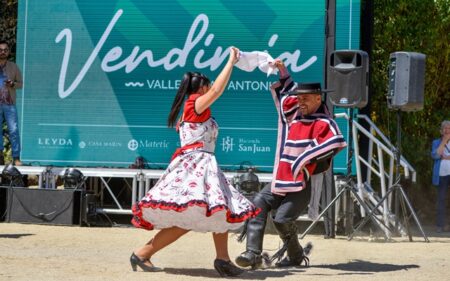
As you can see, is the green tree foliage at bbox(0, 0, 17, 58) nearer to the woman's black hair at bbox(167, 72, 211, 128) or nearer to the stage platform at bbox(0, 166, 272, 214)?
the stage platform at bbox(0, 166, 272, 214)

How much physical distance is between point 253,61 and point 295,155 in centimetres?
85

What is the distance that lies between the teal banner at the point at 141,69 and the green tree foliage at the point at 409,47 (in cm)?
318

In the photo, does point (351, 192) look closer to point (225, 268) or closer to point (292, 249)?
point (292, 249)

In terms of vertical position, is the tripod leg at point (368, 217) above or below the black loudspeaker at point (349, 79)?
below

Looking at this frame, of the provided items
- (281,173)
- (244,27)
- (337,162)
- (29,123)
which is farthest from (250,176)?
(281,173)

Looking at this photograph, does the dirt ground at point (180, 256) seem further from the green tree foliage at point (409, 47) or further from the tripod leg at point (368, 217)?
the green tree foliage at point (409, 47)

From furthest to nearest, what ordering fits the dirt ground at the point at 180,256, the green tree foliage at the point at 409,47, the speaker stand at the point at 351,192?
the green tree foliage at the point at 409,47
the speaker stand at the point at 351,192
the dirt ground at the point at 180,256

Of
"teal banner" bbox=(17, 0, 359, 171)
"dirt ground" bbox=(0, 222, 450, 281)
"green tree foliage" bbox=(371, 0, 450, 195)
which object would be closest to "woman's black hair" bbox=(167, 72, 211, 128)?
"dirt ground" bbox=(0, 222, 450, 281)

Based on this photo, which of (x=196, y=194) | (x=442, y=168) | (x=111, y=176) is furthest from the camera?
(x=442, y=168)

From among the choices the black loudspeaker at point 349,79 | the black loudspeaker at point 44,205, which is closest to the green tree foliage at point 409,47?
the black loudspeaker at point 349,79

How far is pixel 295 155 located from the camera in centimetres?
859

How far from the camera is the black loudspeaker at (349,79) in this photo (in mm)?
12367

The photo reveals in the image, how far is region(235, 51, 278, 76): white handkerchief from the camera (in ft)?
27.7

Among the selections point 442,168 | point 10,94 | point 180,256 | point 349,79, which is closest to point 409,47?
point 442,168
